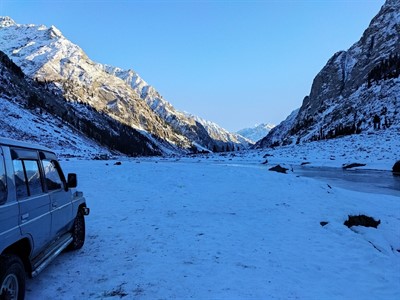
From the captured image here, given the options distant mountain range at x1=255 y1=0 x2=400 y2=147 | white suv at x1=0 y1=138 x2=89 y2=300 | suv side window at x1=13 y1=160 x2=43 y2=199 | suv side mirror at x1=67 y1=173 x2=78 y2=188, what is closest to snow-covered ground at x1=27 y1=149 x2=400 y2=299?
white suv at x1=0 y1=138 x2=89 y2=300

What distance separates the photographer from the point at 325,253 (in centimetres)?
775

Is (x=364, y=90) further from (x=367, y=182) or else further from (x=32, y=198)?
(x=32, y=198)

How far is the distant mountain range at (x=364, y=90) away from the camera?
103 m

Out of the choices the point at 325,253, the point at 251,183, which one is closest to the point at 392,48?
the point at 251,183

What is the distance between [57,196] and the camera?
21.4 feet

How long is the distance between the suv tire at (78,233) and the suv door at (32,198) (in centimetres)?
159

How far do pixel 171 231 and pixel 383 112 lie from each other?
10527 cm

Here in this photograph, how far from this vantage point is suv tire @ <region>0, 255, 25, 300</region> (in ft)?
13.8

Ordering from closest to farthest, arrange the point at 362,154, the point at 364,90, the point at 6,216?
the point at 6,216 < the point at 362,154 < the point at 364,90

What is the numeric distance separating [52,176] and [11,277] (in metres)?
2.43

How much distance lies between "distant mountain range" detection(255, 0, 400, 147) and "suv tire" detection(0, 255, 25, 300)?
285ft

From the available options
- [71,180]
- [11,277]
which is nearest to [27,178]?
[11,277]

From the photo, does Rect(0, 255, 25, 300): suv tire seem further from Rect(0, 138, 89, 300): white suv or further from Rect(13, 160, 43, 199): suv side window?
Rect(13, 160, 43, 199): suv side window

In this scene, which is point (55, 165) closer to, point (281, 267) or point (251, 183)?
point (281, 267)
